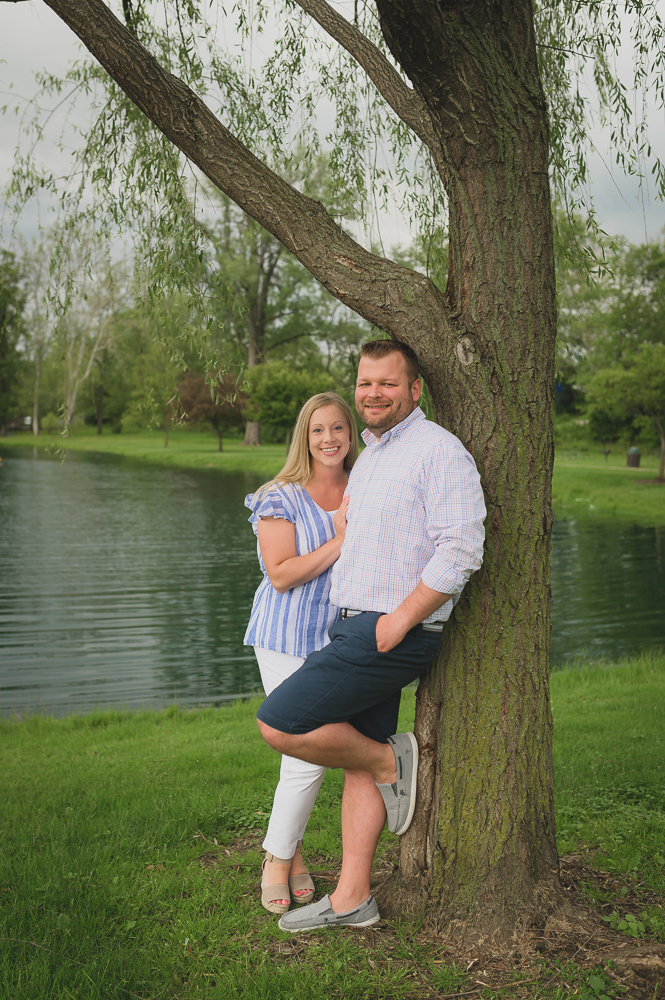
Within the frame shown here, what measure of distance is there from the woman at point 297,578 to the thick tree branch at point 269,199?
0.49m

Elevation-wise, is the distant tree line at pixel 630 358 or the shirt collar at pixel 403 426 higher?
the distant tree line at pixel 630 358

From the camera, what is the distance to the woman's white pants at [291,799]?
3.18m

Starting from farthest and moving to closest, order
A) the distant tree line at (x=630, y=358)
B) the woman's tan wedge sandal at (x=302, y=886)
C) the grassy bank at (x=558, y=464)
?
the distant tree line at (x=630, y=358) → the grassy bank at (x=558, y=464) → the woman's tan wedge sandal at (x=302, y=886)

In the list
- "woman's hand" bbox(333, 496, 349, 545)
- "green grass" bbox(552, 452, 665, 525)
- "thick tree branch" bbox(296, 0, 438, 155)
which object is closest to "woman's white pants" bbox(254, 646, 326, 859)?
"woman's hand" bbox(333, 496, 349, 545)

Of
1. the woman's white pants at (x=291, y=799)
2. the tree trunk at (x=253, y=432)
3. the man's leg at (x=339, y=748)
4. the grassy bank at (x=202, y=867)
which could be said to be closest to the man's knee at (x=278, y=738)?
the man's leg at (x=339, y=748)

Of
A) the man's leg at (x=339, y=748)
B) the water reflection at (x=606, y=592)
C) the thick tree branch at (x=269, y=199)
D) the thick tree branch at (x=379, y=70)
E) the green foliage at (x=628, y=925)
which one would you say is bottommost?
the water reflection at (x=606, y=592)

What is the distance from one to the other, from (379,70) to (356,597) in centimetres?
279

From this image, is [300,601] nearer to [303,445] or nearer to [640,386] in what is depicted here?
[303,445]

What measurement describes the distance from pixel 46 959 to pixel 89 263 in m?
4.11

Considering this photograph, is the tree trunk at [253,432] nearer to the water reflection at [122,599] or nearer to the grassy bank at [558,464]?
the grassy bank at [558,464]

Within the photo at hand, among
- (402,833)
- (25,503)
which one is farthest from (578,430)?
(402,833)

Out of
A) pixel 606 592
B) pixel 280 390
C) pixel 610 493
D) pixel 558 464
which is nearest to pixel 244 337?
pixel 606 592

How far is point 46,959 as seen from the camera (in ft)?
8.85

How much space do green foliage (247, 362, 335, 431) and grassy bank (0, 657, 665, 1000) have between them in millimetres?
37740
